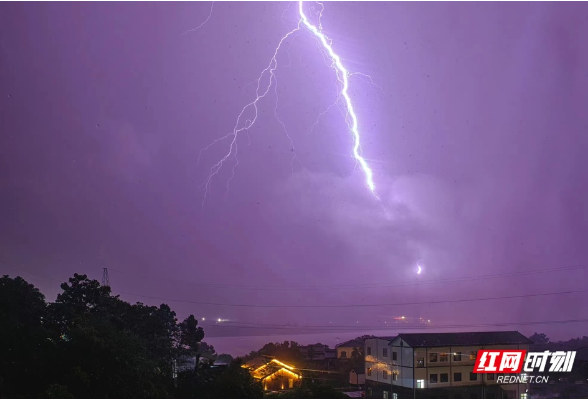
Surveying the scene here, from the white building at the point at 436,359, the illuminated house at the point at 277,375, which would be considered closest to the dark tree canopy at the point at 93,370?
the illuminated house at the point at 277,375

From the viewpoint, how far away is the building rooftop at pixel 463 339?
774 inches

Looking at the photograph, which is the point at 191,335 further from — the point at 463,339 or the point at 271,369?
the point at 463,339

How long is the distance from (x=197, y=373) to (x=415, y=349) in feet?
30.2

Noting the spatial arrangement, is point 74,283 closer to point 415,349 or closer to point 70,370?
point 70,370

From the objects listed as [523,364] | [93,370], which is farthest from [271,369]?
[523,364]

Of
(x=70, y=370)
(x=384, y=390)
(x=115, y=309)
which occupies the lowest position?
(x=384, y=390)

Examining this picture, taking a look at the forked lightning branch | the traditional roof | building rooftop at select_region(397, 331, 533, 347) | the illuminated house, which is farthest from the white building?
the forked lightning branch

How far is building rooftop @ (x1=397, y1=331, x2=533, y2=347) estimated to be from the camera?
64.5ft

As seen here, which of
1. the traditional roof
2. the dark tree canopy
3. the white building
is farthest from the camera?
the traditional roof

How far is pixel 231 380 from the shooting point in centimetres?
1138

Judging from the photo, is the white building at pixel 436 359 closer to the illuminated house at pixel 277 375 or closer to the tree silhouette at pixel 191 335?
the illuminated house at pixel 277 375

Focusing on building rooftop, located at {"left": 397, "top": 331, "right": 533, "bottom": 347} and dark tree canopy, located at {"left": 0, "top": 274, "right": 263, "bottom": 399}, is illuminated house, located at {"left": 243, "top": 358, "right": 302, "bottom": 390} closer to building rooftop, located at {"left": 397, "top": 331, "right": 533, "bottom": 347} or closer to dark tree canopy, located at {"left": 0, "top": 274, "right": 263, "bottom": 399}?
dark tree canopy, located at {"left": 0, "top": 274, "right": 263, "bottom": 399}

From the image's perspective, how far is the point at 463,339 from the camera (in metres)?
20.2

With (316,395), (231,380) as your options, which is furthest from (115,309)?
(316,395)
